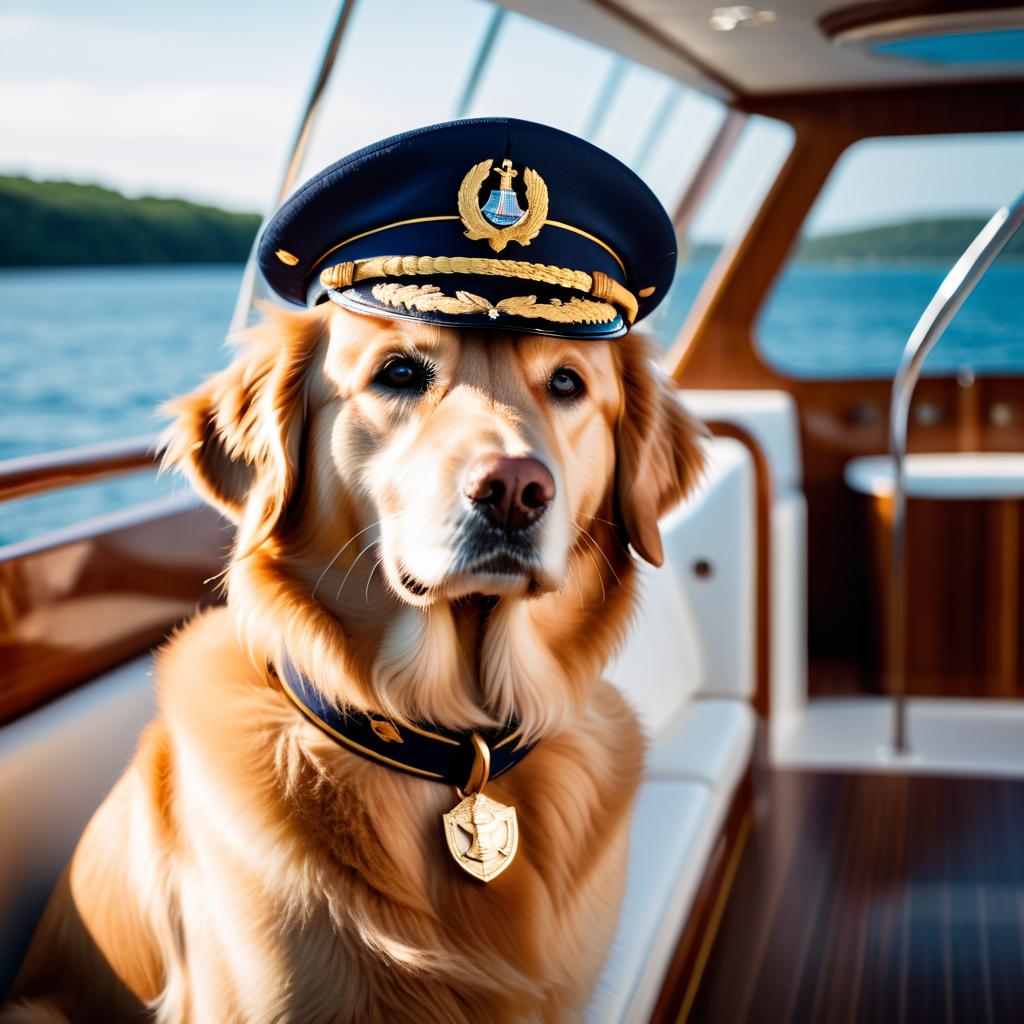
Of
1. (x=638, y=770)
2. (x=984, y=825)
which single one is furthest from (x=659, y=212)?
(x=984, y=825)

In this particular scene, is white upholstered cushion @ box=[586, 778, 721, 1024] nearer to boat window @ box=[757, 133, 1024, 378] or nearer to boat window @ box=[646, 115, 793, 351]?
boat window @ box=[646, 115, 793, 351]

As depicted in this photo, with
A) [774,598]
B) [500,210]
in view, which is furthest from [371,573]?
[774,598]

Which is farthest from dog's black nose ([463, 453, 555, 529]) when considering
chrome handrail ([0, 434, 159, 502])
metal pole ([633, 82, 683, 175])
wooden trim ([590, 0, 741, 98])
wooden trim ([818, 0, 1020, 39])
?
metal pole ([633, 82, 683, 175])

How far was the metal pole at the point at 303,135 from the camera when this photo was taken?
2.91 m

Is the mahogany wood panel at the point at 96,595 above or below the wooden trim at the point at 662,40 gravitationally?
below

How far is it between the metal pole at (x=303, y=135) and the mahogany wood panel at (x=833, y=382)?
2.60m

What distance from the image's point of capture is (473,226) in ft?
4.41

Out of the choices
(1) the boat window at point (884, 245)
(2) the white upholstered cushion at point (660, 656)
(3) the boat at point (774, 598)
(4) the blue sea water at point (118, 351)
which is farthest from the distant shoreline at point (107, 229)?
(1) the boat window at point (884, 245)

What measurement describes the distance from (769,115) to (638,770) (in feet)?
13.6

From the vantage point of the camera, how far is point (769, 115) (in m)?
5.09

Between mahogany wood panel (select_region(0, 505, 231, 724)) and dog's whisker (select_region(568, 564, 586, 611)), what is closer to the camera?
dog's whisker (select_region(568, 564, 586, 611))

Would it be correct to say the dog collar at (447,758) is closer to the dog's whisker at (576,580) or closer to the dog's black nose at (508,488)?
the dog's whisker at (576,580)

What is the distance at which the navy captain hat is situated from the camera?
1.33 metres

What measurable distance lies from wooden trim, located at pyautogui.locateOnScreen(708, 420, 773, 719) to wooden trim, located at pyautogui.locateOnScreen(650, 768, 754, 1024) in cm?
28
